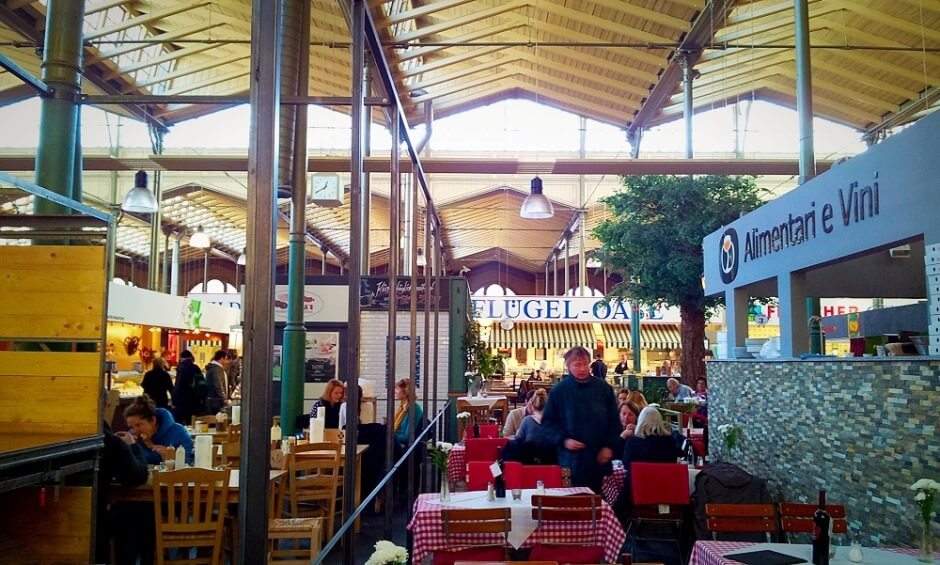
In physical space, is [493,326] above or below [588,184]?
below

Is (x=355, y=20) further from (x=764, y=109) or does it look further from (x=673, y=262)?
(x=764, y=109)

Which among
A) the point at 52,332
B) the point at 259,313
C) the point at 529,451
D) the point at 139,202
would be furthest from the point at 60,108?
the point at 139,202

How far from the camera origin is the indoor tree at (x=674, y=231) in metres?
16.1

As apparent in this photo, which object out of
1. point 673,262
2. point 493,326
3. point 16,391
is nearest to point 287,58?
point 16,391

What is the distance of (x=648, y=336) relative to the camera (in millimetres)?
27156

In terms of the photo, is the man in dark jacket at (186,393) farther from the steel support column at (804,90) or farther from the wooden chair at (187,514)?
the steel support column at (804,90)

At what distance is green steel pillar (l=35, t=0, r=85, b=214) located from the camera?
17.7 ft

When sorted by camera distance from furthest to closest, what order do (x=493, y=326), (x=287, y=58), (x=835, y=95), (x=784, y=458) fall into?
(x=493, y=326) < (x=835, y=95) < (x=287, y=58) < (x=784, y=458)

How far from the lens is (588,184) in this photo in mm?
22766

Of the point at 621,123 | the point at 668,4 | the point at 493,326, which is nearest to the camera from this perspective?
the point at 668,4

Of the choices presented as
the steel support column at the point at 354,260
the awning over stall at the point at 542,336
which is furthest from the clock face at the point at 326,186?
the awning over stall at the point at 542,336

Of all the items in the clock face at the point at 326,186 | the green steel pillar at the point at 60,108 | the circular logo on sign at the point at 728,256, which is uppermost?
the clock face at the point at 326,186

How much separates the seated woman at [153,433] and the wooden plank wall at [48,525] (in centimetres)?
137

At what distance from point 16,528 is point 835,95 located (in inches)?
623
